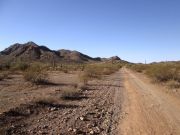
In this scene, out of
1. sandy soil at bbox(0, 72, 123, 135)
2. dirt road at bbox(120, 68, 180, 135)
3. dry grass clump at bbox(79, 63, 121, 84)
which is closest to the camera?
sandy soil at bbox(0, 72, 123, 135)

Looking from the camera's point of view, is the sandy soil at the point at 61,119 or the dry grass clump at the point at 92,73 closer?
the sandy soil at the point at 61,119

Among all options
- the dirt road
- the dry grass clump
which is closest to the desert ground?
the dirt road

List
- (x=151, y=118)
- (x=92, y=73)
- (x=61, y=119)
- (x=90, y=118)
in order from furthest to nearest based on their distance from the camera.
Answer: (x=92, y=73) < (x=151, y=118) < (x=90, y=118) < (x=61, y=119)

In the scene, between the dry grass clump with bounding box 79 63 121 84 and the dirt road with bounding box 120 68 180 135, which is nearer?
the dirt road with bounding box 120 68 180 135

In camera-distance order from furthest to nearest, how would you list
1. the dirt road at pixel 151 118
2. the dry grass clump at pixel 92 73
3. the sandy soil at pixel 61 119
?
the dry grass clump at pixel 92 73 → the dirt road at pixel 151 118 → the sandy soil at pixel 61 119

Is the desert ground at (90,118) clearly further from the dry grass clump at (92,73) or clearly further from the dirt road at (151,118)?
the dry grass clump at (92,73)

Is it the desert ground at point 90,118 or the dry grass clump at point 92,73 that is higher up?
the dry grass clump at point 92,73

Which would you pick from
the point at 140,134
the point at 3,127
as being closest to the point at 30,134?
the point at 3,127

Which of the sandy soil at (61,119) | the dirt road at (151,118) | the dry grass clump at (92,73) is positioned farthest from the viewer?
the dry grass clump at (92,73)

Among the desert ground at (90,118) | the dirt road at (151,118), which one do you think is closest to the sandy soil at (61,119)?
the desert ground at (90,118)

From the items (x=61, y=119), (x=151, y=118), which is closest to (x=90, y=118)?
(x=61, y=119)

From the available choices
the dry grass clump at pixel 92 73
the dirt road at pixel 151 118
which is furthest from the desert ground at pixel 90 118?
the dry grass clump at pixel 92 73

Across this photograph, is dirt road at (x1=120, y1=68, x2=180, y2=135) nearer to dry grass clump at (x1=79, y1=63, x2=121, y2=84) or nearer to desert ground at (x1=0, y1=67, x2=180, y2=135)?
desert ground at (x1=0, y1=67, x2=180, y2=135)

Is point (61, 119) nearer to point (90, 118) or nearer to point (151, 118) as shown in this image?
point (90, 118)
